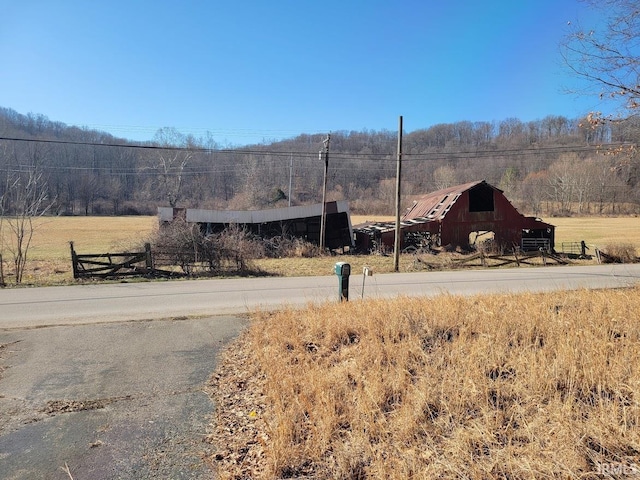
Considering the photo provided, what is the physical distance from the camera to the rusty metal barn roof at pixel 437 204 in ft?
108

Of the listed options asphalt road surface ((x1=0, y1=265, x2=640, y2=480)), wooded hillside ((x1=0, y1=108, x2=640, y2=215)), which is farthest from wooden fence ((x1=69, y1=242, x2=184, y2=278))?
wooded hillside ((x1=0, y1=108, x2=640, y2=215))

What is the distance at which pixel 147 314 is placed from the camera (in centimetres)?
924

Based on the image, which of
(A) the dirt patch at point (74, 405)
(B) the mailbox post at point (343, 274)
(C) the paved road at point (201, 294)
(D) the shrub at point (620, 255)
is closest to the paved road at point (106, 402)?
(A) the dirt patch at point (74, 405)

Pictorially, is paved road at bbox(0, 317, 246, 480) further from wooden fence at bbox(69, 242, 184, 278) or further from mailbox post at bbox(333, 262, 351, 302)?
wooden fence at bbox(69, 242, 184, 278)

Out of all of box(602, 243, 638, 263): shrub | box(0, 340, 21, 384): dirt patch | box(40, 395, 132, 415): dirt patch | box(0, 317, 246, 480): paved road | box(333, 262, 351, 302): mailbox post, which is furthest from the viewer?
box(602, 243, 638, 263): shrub

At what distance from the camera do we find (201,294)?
12.2 meters

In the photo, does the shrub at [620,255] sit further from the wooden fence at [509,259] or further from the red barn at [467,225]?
the red barn at [467,225]

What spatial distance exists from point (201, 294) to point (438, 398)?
9733mm

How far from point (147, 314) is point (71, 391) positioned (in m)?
4.46

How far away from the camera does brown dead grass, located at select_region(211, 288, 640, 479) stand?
9.53 ft

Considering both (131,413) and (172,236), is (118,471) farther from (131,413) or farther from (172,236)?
(172,236)

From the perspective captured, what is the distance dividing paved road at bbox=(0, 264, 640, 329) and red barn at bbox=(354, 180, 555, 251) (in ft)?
50.4

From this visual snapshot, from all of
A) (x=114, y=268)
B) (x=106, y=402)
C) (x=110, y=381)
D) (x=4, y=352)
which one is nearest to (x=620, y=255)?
(x=114, y=268)

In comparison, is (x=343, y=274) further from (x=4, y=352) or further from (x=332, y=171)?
(x=332, y=171)
